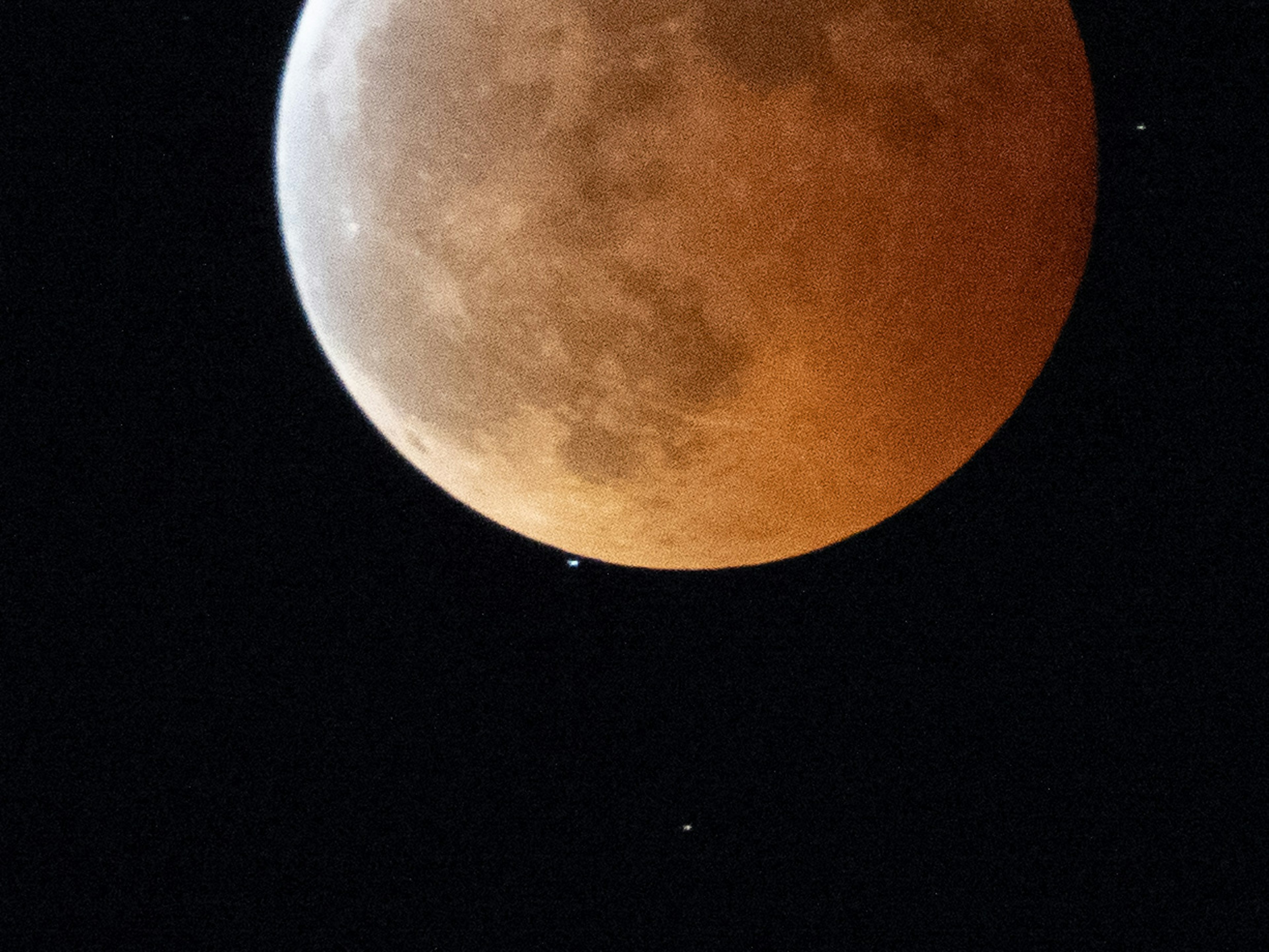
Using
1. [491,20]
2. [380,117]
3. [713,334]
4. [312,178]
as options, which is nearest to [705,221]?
[713,334]

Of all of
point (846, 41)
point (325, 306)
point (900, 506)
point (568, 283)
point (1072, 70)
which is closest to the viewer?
point (846, 41)

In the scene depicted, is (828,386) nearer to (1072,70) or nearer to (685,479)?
(685,479)

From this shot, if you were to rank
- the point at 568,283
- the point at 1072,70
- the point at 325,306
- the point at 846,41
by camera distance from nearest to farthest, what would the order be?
1. the point at 846,41
2. the point at 568,283
3. the point at 1072,70
4. the point at 325,306

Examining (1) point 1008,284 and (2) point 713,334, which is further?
(1) point 1008,284

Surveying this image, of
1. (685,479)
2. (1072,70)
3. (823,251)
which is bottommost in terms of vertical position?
(685,479)

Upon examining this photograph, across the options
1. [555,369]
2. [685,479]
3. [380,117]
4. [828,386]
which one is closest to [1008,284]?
[828,386]

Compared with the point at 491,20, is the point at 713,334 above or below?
below

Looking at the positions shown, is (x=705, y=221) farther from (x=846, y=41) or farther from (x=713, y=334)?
(x=846, y=41)
